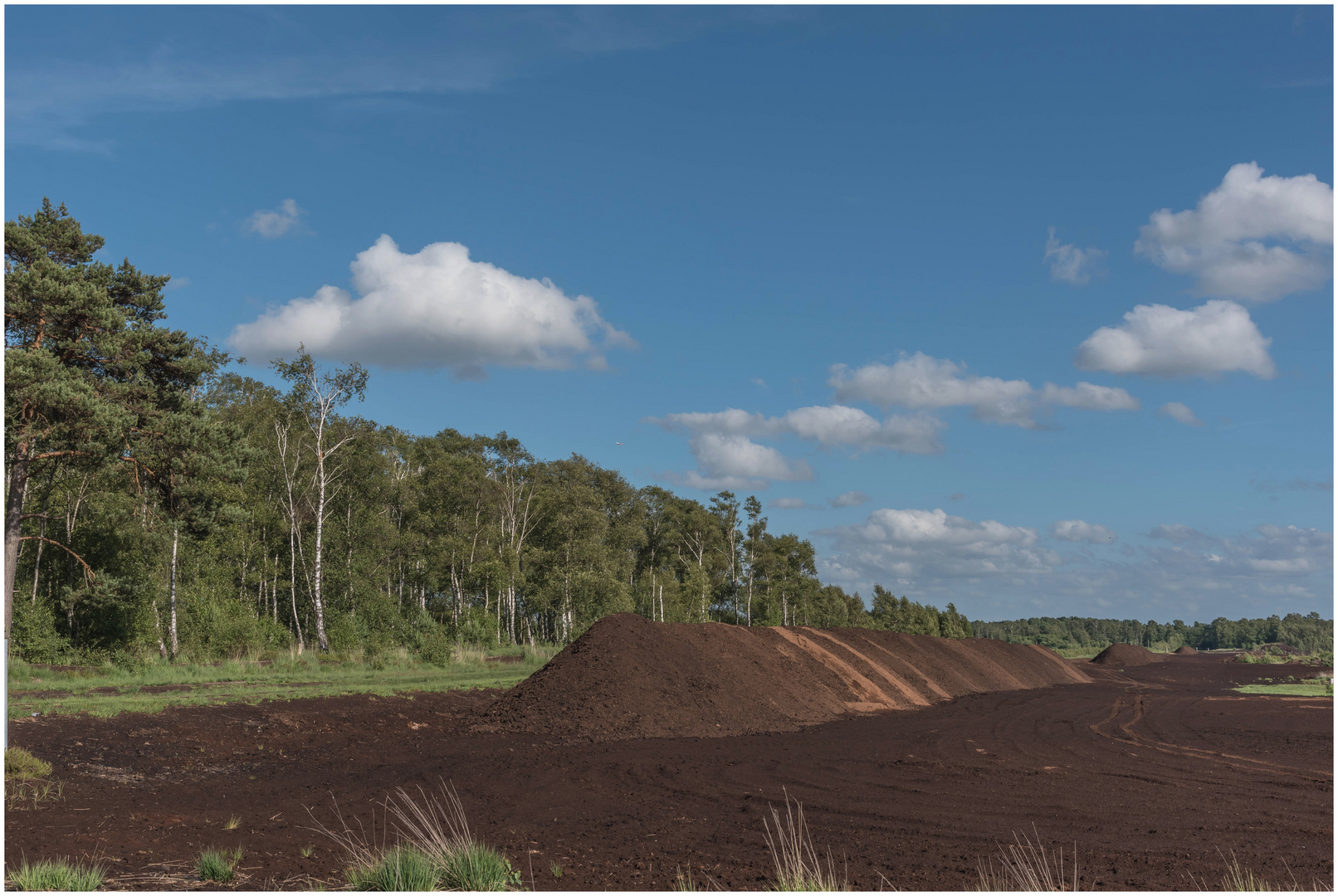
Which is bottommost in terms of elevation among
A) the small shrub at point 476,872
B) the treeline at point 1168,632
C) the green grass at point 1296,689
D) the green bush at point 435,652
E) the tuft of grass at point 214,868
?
the treeline at point 1168,632

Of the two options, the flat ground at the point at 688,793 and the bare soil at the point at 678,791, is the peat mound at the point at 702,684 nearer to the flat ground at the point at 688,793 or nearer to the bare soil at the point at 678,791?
the bare soil at the point at 678,791

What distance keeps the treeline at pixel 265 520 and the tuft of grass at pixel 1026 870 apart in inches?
823

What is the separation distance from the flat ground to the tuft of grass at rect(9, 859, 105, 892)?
1.54ft

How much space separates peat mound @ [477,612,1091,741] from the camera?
19.0 metres

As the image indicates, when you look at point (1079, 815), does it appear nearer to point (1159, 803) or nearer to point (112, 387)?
point (1159, 803)

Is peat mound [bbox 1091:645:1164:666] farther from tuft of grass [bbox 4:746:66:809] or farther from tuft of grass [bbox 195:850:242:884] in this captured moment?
tuft of grass [bbox 195:850:242:884]

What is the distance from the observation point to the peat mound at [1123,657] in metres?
71.7

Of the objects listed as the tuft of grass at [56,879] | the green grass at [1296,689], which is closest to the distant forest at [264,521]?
the tuft of grass at [56,879]

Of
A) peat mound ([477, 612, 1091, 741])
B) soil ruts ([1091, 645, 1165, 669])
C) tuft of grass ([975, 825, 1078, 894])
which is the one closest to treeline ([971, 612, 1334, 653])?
soil ruts ([1091, 645, 1165, 669])

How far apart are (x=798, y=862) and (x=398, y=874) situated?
3.27 meters

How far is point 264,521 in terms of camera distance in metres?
44.6

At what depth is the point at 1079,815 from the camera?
10.5 meters

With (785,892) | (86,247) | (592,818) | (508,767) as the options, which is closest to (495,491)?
(86,247)

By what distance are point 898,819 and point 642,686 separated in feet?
35.1
